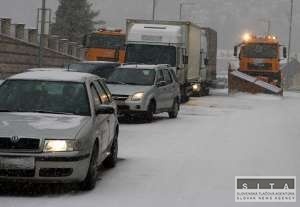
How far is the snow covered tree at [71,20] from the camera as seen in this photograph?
73938 millimetres

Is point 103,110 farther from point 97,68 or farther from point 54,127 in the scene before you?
point 97,68

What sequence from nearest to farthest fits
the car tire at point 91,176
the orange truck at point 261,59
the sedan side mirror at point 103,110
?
the car tire at point 91,176 → the sedan side mirror at point 103,110 → the orange truck at point 261,59

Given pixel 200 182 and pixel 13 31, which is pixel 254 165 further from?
pixel 13 31

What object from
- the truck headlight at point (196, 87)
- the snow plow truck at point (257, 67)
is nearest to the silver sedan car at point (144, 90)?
the truck headlight at point (196, 87)

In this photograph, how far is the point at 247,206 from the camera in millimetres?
8867

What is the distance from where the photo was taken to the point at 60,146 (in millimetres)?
8969

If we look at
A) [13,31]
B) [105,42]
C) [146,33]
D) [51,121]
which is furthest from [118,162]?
[13,31]

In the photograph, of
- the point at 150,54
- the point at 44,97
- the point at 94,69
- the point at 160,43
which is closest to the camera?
the point at 44,97

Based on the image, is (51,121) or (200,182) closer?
(51,121)

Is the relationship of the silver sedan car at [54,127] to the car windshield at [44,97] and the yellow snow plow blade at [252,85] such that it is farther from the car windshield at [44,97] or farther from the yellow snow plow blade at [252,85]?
the yellow snow plow blade at [252,85]

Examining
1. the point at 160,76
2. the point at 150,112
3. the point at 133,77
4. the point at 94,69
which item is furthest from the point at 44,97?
the point at 94,69

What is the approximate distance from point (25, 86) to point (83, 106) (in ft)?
3.12

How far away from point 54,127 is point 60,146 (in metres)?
0.31

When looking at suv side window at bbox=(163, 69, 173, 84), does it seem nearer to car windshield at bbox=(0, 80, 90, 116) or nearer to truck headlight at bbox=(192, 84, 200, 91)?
car windshield at bbox=(0, 80, 90, 116)
